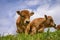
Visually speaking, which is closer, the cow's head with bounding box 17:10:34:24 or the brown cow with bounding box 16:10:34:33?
the brown cow with bounding box 16:10:34:33

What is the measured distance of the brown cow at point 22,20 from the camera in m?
13.7

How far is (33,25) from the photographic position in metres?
13.7

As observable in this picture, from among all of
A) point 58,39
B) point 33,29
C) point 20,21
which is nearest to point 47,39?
point 58,39

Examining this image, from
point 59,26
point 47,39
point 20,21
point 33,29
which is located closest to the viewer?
point 47,39

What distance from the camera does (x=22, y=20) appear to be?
14.4 m

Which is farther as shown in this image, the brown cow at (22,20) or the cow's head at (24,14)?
the cow's head at (24,14)

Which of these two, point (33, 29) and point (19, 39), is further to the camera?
point (33, 29)

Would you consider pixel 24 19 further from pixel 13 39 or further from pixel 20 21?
pixel 13 39

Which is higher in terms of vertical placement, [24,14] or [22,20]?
[24,14]

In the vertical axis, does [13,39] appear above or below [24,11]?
below

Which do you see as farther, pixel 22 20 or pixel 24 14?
pixel 24 14

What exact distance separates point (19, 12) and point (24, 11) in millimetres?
351

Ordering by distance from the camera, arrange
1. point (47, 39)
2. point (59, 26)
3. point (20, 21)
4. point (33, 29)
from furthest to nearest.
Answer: point (59, 26)
point (20, 21)
point (33, 29)
point (47, 39)

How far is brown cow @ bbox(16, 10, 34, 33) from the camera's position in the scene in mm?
13742
